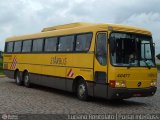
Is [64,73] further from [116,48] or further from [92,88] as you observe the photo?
[116,48]

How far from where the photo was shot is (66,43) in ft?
60.7

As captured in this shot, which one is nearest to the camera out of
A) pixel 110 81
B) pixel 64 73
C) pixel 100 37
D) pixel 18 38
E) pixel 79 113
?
pixel 79 113

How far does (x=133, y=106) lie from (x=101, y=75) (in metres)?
1.60

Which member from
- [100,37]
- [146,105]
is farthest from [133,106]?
[100,37]

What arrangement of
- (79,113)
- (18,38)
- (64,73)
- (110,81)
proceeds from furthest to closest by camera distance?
1. (18,38)
2. (64,73)
3. (110,81)
4. (79,113)

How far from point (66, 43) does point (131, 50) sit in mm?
3954

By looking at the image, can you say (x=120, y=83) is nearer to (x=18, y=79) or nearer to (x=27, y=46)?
(x=27, y=46)

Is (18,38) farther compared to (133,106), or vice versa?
(18,38)

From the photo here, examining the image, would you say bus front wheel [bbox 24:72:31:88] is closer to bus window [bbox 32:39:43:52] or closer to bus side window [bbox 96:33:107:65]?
bus window [bbox 32:39:43:52]

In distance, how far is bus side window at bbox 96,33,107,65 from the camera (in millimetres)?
15307

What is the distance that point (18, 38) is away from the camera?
25.3 meters

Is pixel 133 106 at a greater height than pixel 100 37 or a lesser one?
lesser

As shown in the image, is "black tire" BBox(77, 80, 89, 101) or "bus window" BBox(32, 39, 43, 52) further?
"bus window" BBox(32, 39, 43, 52)

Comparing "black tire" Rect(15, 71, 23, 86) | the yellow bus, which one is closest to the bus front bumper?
the yellow bus
